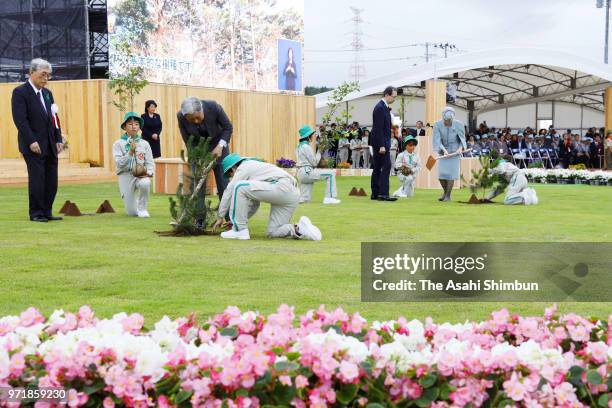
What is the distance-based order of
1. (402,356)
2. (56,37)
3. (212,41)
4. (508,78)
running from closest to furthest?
1. (402,356)
2. (56,37)
3. (212,41)
4. (508,78)

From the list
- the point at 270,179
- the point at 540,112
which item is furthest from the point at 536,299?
the point at 540,112

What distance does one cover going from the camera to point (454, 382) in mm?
2842

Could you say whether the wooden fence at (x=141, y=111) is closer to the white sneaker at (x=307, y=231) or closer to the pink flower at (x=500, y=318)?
the white sneaker at (x=307, y=231)

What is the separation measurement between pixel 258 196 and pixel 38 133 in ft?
10.4

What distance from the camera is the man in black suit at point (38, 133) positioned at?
33.6 ft

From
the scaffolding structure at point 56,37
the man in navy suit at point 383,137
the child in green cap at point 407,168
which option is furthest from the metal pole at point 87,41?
the man in navy suit at point 383,137

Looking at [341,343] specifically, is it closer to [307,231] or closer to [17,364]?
[17,364]

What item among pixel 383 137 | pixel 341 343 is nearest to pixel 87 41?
pixel 383 137

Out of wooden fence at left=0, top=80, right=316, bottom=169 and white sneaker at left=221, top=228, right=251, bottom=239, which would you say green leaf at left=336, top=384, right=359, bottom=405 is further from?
wooden fence at left=0, top=80, right=316, bottom=169

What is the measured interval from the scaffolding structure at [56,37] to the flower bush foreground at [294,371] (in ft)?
80.4

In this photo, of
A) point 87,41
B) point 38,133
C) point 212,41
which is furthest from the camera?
point 212,41

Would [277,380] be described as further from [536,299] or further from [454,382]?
[536,299]

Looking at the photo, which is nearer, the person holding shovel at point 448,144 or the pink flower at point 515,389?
the pink flower at point 515,389

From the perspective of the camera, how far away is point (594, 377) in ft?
9.34
